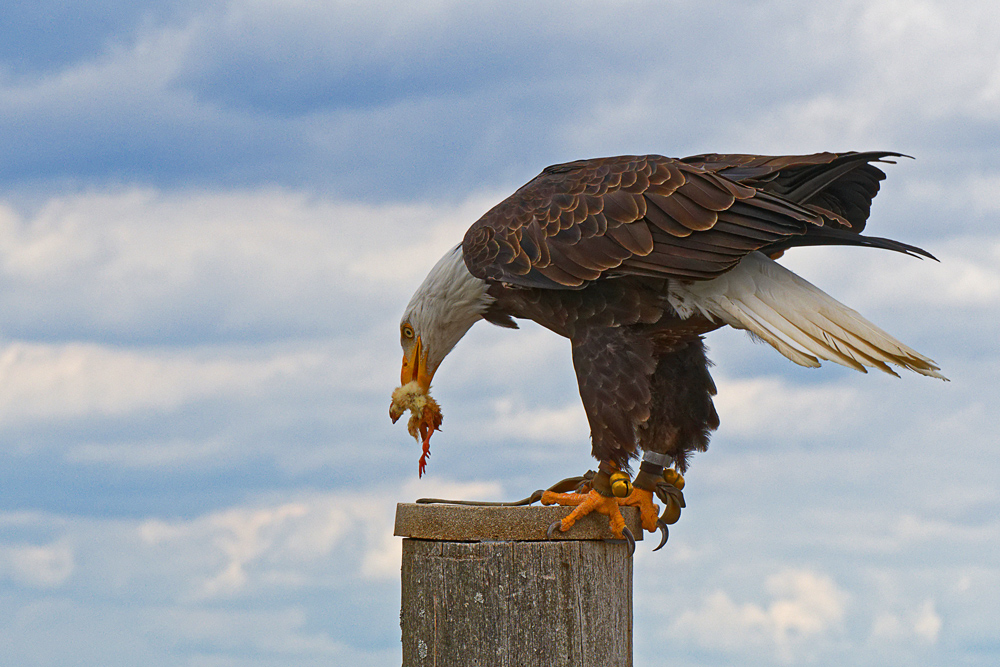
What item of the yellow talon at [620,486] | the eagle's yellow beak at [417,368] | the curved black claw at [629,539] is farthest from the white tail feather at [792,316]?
the eagle's yellow beak at [417,368]

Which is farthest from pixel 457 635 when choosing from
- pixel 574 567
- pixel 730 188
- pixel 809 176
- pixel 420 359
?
pixel 809 176

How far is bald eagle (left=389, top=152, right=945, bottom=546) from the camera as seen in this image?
14.2ft

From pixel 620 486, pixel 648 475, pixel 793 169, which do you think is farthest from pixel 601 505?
pixel 793 169

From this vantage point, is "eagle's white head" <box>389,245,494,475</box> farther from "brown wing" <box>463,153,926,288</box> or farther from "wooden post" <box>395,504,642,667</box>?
"wooden post" <box>395,504,642,667</box>

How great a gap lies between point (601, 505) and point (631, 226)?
1.25m

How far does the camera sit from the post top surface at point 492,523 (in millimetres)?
4172

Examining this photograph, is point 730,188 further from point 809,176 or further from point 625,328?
point 625,328

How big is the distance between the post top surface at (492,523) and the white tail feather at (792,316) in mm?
1071

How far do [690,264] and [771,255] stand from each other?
102cm

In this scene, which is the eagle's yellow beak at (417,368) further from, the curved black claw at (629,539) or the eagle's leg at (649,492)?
the curved black claw at (629,539)

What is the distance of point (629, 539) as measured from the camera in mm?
4398

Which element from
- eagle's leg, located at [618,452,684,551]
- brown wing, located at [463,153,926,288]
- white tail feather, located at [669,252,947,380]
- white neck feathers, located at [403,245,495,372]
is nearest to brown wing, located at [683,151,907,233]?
brown wing, located at [463,153,926,288]

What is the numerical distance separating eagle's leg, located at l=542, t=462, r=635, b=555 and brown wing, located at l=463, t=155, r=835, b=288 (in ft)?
2.87

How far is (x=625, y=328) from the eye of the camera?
4559mm
